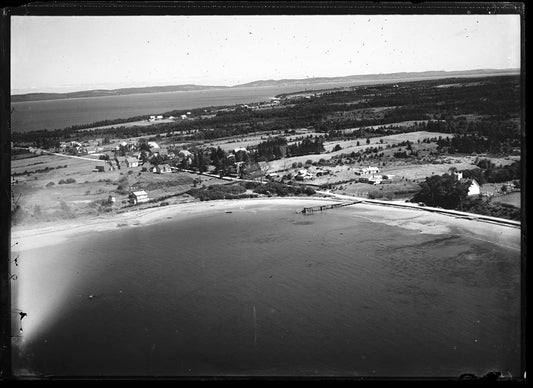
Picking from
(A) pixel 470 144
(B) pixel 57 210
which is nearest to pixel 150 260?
(B) pixel 57 210

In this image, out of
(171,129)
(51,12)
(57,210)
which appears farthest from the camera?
(171,129)

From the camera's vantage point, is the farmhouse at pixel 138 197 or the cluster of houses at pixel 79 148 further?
the farmhouse at pixel 138 197

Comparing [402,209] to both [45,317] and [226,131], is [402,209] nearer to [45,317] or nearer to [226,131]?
[226,131]

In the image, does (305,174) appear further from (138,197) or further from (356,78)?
(138,197)

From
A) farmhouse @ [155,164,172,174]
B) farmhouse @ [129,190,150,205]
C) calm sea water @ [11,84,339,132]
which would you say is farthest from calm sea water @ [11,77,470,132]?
A: farmhouse @ [129,190,150,205]

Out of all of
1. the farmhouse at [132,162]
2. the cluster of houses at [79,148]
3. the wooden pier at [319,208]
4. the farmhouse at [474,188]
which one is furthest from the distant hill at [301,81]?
the wooden pier at [319,208]

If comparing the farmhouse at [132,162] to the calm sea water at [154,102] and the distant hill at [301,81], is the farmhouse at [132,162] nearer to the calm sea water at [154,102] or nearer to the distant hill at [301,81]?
the calm sea water at [154,102]
